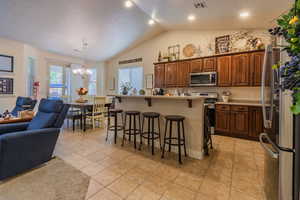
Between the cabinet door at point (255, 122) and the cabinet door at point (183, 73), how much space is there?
2.06m

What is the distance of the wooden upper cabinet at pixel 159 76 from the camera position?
5.52 m

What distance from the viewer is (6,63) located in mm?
4215

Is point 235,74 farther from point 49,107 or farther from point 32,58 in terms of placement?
point 32,58

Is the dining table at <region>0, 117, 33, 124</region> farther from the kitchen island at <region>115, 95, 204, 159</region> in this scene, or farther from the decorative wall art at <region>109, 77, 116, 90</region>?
the decorative wall art at <region>109, 77, 116, 90</region>

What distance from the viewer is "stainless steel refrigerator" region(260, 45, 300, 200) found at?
3.55 ft

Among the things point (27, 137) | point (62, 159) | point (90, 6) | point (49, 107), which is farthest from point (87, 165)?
point (90, 6)

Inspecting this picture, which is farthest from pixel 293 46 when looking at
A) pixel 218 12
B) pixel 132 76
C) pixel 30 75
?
pixel 30 75

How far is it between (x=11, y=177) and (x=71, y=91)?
4.90 m

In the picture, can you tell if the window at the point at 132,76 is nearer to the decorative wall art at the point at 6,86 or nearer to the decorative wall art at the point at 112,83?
the decorative wall art at the point at 112,83

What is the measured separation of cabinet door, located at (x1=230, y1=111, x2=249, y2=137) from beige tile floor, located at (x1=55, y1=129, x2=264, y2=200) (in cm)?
57

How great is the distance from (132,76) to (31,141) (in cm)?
517

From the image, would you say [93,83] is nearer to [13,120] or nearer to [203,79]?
[13,120]

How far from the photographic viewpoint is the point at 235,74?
4047 mm

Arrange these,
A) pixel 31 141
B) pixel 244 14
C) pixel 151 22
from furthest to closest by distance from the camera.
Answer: pixel 151 22
pixel 244 14
pixel 31 141
